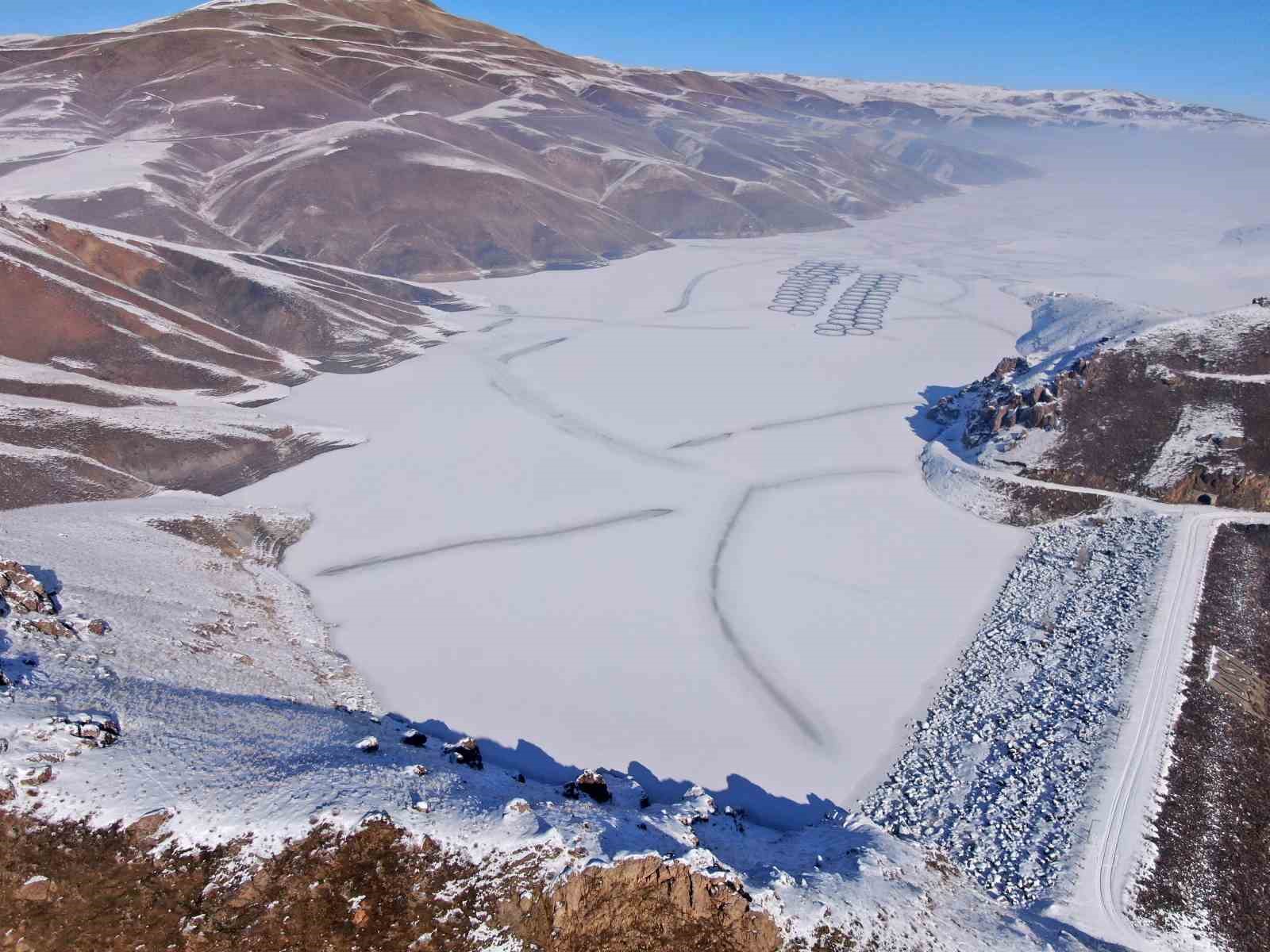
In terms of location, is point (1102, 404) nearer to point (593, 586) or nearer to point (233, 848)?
point (593, 586)

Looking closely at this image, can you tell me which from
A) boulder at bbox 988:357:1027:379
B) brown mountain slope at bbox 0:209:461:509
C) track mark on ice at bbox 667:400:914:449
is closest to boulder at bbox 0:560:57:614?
brown mountain slope at bbox 0:209:461:509

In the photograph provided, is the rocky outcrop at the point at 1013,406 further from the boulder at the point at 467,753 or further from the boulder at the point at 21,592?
the boulder at the point at 21,592

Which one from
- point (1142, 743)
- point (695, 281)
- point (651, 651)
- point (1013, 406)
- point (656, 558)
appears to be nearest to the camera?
point (1142, 743)

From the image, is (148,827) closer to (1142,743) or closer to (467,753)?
(467,753)

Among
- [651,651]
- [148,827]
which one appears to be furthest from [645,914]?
[651,651]

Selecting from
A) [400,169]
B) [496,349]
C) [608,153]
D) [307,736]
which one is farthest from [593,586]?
[608,153]
